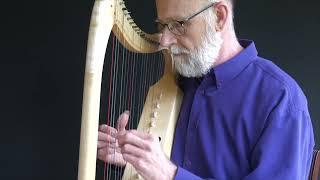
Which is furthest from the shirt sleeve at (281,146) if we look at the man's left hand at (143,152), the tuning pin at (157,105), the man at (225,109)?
the tuning pin at (157,105)

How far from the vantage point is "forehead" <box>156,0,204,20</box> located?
44.0 inches

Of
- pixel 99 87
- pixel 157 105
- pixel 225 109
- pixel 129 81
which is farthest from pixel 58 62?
pixel 99 87

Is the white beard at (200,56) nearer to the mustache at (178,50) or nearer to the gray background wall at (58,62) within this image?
the mustache at (178,50)

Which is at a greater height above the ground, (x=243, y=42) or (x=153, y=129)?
(x=243, y=42)

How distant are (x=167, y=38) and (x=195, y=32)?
8cm

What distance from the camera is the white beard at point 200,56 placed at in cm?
116

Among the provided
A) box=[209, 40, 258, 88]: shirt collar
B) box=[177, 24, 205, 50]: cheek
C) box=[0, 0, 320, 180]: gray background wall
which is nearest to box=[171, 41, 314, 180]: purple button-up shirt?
box=[209, 40, 258, 88]: shirt collar

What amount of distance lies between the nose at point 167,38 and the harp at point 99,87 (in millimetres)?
42

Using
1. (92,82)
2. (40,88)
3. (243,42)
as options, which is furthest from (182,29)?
(40,88)

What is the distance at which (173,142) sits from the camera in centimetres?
123

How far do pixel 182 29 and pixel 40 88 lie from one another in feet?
3.46

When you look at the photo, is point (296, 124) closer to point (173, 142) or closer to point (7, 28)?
point (173, 142)

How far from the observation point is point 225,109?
116cm

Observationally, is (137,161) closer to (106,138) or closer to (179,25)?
(106,138)
